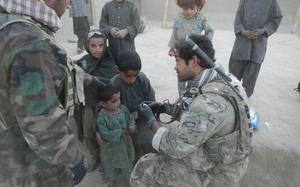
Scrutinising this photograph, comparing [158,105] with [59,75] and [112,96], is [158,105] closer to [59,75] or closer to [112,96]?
[112,96]

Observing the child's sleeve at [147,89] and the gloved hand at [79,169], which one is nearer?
the gloved hand at [79,169]

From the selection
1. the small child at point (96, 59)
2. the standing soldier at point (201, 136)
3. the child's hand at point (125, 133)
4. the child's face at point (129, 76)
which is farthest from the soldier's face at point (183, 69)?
the small child at point (96, 59)

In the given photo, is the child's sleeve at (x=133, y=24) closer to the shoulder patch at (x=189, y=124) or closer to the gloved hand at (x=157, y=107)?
the gloved hand at (x=157, y=107)

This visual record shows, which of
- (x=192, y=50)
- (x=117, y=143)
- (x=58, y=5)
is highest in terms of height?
(x=58, y=5)

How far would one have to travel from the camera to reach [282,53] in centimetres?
745

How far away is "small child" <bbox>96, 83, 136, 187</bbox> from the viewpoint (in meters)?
2.48

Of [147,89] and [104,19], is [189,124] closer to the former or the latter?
[147,89]

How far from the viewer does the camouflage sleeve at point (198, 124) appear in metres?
1.76

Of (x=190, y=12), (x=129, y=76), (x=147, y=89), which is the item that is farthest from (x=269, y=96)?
(x=129, y=76)

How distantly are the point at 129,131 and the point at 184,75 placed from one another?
855 millimetres

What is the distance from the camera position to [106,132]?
2.49 meters

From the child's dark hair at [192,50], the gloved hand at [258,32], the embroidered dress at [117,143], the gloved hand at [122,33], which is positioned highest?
the child's dark hair at [192,50]

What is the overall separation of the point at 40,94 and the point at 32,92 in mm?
36

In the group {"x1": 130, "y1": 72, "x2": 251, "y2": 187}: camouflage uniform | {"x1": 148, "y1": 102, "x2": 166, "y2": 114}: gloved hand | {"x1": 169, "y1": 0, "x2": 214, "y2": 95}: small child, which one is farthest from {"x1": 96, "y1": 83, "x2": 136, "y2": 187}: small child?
{"x1": 169, "y1": 0, "x2": 214, "y2": 95}: small child
